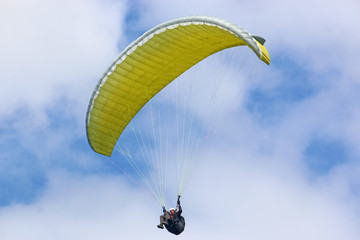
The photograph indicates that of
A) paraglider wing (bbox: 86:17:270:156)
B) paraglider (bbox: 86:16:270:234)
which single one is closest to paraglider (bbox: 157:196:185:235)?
paraglider (bbox: 86:16:270:234)

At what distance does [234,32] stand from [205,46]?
3.78 m

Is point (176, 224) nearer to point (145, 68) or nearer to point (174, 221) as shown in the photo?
point (174, 221)

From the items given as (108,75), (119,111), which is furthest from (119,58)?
(119,111)

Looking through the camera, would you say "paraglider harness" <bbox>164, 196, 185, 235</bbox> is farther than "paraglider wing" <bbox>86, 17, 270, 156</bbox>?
No

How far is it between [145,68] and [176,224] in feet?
18.6

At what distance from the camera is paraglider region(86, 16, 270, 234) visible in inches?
1011

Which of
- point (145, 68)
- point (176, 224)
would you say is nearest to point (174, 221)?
point (176, 224)

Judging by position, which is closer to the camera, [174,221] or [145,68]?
[174,221]

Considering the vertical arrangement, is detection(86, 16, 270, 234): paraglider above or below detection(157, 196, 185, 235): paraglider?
above

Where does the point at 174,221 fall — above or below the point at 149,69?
below

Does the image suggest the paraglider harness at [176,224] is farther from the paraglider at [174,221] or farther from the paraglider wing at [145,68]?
the paraglider wing at [145,68]

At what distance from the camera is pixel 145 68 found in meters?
27.6

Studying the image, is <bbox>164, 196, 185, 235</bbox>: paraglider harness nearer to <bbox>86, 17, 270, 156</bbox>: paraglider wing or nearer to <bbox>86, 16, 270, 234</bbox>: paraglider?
<bbox>86, 16, 270, 234</bbox>: paraglider

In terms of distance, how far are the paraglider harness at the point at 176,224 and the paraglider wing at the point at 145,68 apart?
478 cm
